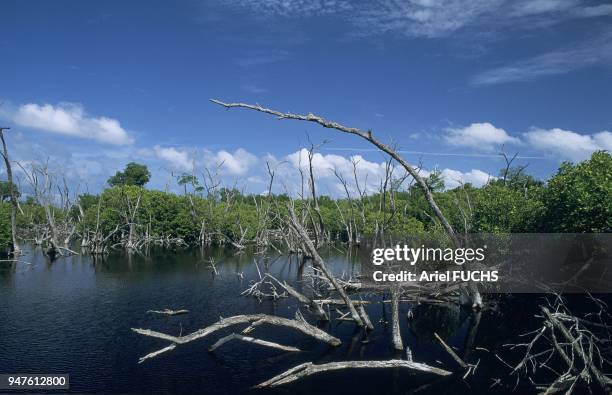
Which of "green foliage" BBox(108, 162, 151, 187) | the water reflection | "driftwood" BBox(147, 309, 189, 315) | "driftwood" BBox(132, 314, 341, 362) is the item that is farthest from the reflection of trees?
"green foliage" BBox(108, 162, 151, 187)

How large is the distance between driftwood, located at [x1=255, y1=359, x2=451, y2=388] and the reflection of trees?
18.8 feet

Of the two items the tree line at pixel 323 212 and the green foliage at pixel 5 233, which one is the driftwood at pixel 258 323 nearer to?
the tree line at pixel 323 212

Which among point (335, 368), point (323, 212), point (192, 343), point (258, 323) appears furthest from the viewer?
point (323, 212)

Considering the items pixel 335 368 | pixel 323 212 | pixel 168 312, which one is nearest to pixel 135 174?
pixel 323 212

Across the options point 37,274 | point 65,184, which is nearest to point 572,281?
point 37,274

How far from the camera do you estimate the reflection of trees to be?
90.8ft

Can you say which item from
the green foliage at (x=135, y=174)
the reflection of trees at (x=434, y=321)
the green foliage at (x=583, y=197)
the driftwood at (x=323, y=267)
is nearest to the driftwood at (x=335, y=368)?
the driftwood at (x=323, y=267)

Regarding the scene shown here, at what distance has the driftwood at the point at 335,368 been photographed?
19.7 meters

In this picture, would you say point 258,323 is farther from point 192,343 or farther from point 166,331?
point 166,331

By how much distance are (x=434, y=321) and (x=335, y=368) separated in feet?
39.5

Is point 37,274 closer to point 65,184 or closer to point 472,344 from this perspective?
point 65,184

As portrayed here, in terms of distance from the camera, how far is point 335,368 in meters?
20.8

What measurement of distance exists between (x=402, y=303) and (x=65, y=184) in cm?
5511

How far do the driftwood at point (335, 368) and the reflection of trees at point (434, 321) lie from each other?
5.74m
